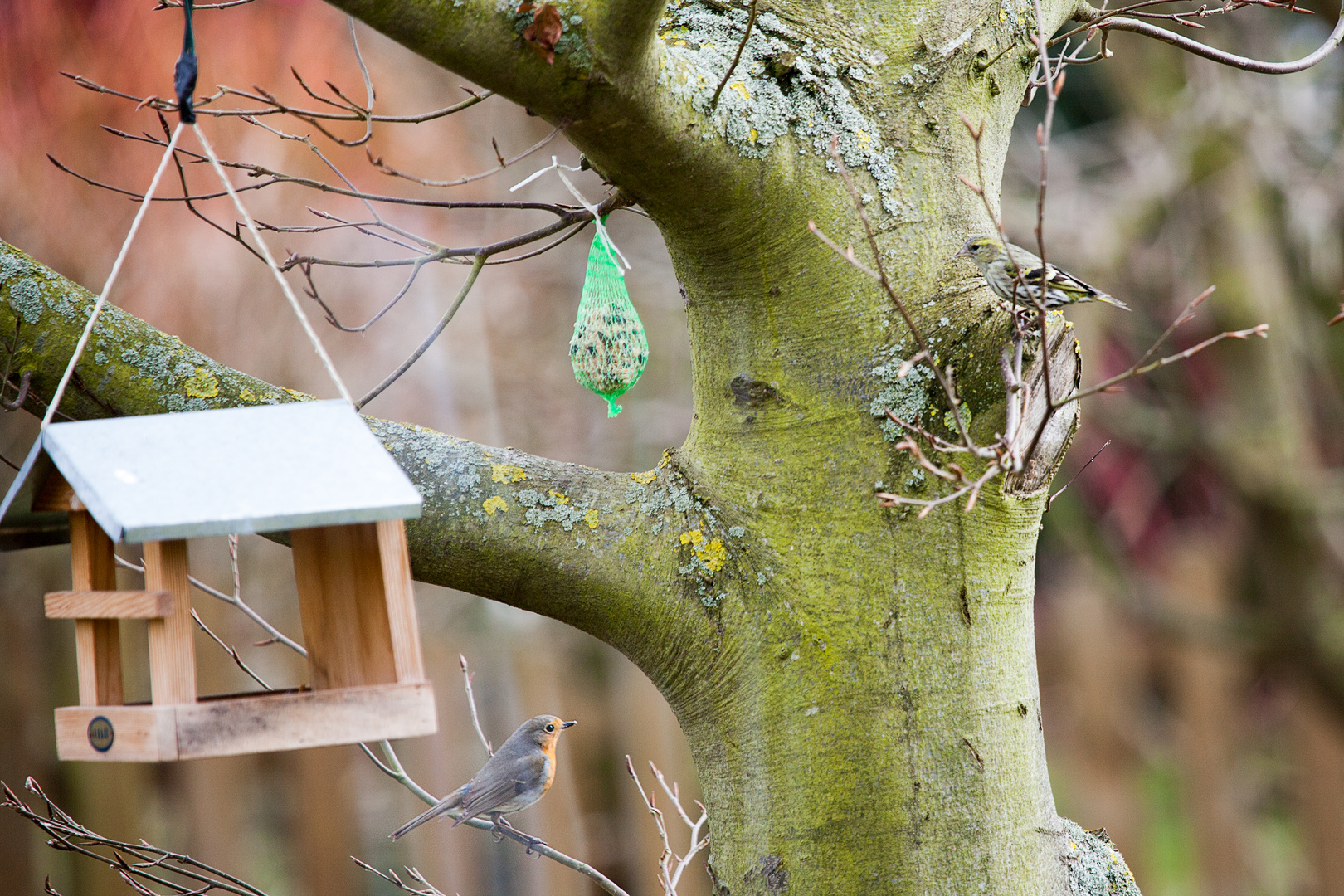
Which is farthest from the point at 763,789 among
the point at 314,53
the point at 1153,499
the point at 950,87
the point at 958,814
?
the point at 1153,499

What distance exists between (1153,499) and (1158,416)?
2707 mm

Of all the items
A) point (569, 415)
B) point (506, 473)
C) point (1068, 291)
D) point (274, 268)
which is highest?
point (569, 415)

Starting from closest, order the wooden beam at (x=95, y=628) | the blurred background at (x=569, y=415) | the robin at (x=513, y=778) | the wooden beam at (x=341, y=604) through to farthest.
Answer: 1. the wooden beam at (x=95, y=628)
2. the wooden beam at (x=341, y=604)
3. the robin at (x=513, y=778)
4. the blurred background at (x=569, y=415)

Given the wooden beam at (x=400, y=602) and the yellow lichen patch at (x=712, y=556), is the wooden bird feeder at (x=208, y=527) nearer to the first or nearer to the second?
the wooden beam at (x=400, y=602)

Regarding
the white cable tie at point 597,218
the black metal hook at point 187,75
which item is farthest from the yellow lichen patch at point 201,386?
the white cable tie at point 597,218

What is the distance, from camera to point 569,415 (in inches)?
220

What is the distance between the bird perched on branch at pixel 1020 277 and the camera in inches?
62.2

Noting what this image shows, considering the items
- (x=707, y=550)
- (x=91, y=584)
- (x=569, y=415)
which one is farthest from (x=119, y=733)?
(x=569, y=415)

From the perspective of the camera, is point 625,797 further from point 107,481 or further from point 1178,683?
point 107,481

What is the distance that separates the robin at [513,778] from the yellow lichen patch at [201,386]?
107 centimetres

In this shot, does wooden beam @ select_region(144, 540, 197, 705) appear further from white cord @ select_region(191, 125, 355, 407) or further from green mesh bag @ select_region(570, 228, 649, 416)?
green mesh bag @ select_region(570, 228, 649, 416)

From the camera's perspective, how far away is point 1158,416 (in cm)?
508

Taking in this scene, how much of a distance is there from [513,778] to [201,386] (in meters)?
1.21

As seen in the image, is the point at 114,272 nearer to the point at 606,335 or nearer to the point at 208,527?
the point at 208,527
